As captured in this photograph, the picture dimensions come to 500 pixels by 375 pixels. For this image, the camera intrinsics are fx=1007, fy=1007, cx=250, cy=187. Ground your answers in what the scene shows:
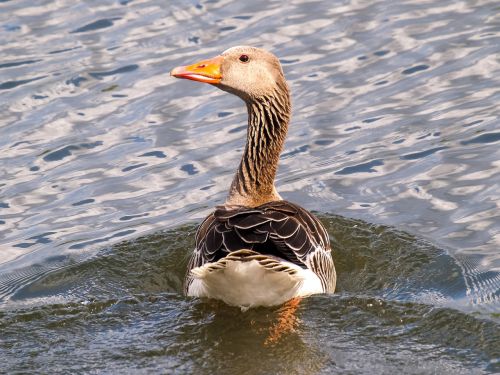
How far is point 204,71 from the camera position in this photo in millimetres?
9086

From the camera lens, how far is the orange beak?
8984 mm

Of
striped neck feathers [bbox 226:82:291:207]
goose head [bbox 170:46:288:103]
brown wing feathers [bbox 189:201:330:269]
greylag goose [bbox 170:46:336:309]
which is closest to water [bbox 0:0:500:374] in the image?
greylag goose [bbox 170:46:336:309]

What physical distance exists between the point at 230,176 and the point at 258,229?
365 cm

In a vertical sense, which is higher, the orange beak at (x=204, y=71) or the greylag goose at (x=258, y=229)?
the orange beak at (x=204, y=71)

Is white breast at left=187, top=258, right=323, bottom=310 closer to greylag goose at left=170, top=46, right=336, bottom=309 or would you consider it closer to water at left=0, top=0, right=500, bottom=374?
greylag goose at left=170, top=46, right=336, bottom=309

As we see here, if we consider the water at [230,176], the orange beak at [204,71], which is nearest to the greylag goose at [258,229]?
the orange beak at [204,71]

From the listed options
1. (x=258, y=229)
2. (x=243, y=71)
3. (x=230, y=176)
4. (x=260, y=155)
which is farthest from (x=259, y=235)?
(x=230, y=176)

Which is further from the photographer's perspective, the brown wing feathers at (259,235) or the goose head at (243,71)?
the goose head at (243,71)

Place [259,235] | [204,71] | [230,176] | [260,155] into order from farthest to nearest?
[230,176], [260,155], [204,71], [259,235]

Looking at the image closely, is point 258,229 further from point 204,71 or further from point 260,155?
point 204,71

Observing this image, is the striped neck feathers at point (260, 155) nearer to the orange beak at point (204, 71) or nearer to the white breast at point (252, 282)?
the orange beak at point (204, 71)

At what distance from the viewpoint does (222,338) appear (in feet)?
26.2

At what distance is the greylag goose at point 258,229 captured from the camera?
7.90 meters

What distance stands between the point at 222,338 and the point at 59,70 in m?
6.45
